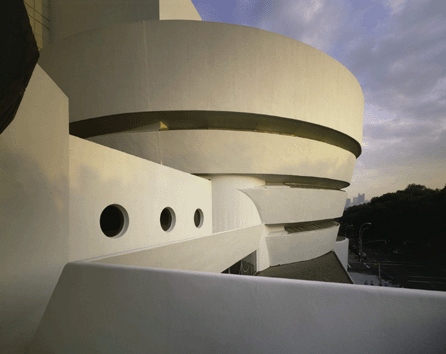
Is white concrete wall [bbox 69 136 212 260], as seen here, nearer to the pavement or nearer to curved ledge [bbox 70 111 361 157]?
curved ledge [bbox 70 111 361 157]

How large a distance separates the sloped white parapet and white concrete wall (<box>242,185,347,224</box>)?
29.2 ft

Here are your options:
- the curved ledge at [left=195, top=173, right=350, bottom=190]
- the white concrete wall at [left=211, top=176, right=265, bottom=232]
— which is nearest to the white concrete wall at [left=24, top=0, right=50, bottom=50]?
the curved ledge at [left=195, top=173, right=350, bottom=190]

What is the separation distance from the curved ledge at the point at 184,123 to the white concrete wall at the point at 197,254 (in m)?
4.78

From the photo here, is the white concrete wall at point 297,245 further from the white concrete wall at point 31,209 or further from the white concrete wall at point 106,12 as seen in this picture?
the white concrete wall at point 106,12

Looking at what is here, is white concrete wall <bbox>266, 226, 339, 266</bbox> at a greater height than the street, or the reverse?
white concrete wall <bbox>266, 226, 339, 266</bbox>

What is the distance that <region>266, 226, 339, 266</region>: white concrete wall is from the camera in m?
12.7

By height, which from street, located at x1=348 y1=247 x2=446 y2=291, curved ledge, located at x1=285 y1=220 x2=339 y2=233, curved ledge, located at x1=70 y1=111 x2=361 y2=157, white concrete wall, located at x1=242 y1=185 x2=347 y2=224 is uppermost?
curved ledge, located at x1=70 y1=111 x2=361 y2=157

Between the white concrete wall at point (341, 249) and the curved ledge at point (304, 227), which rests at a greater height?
the curved ledge at point (304, 227)

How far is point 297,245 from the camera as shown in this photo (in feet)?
44.5

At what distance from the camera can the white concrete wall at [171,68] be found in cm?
941

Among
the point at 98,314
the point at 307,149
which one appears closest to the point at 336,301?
the point at 98,314

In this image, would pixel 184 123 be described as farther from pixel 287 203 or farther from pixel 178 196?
pixel 287 203

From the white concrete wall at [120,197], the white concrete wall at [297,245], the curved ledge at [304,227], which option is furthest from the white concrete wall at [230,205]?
the curved ledge at [304,227]

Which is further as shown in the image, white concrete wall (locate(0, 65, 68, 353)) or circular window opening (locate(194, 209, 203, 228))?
circular window opening (locate(194, 209, 203, 228))
